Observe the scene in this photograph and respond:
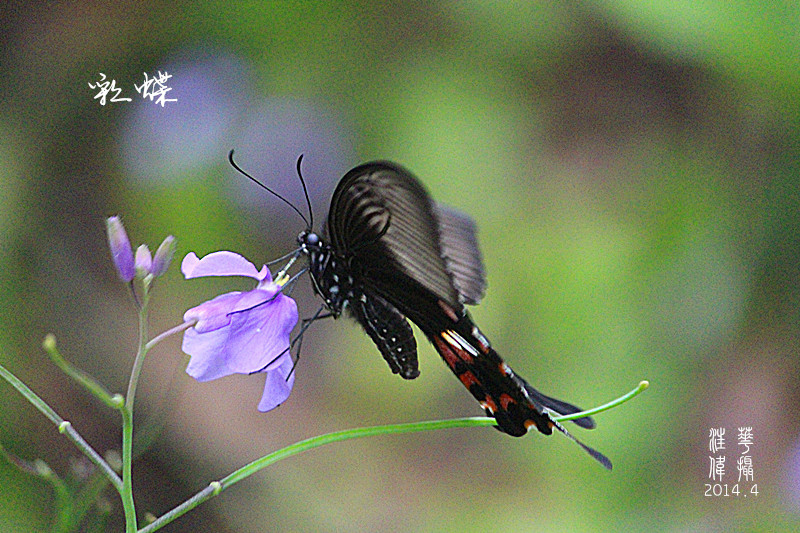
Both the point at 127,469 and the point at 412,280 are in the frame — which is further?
the point at 412,280

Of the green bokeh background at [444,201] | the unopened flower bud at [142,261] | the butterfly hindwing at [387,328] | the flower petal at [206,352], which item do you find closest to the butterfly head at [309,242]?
the butterfly hindwing at [387,328]

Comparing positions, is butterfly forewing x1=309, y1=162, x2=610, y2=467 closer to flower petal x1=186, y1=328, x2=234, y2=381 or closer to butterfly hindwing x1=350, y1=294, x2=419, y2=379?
butterfly hindwing x1=350, y1=294, x2=419, y2=379

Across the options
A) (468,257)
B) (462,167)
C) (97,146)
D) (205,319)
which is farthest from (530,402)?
(97,146)

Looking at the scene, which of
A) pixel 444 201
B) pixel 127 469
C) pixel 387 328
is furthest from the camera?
pixel 444 201

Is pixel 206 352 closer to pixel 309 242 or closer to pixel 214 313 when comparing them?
pixel 214 313

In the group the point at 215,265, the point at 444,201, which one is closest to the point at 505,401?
the point at 215,265

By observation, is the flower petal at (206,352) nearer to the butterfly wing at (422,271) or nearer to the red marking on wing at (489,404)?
the butterfly wing at (422,271)
